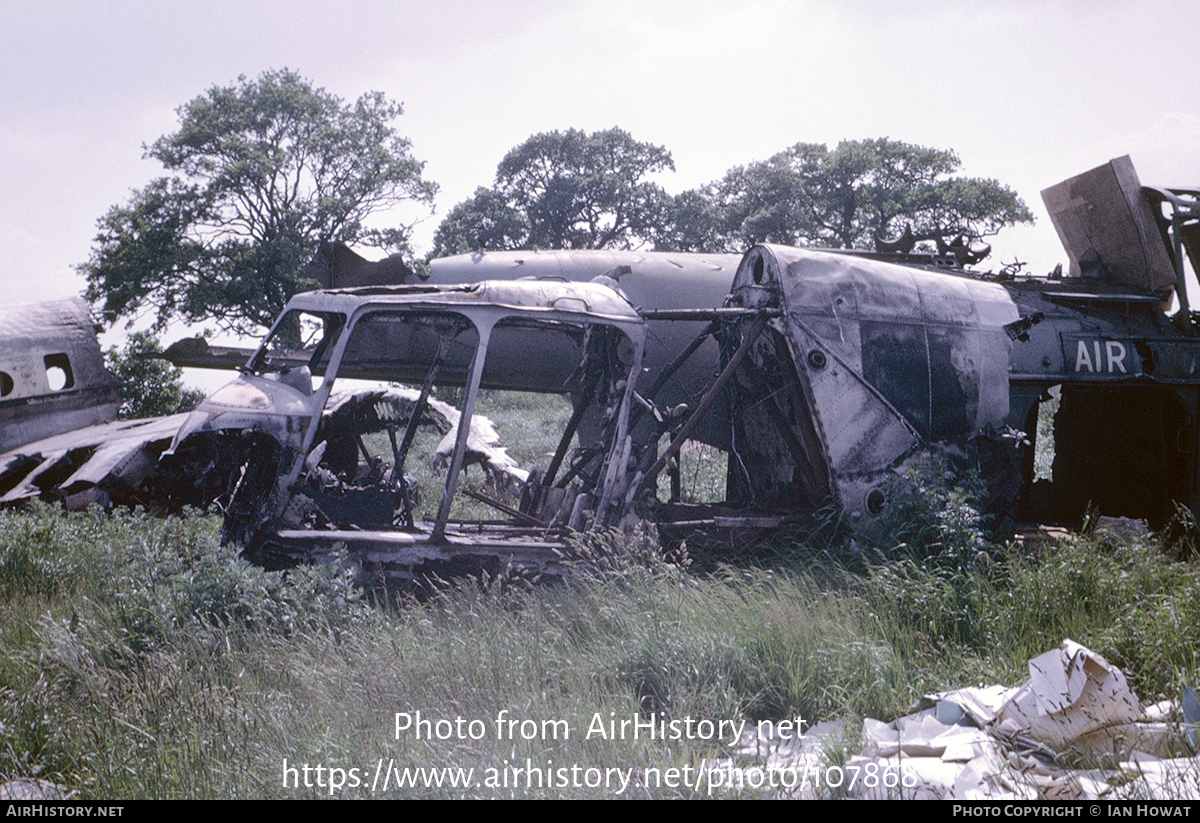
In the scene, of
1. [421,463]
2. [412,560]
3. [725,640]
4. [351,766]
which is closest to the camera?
[351,766]

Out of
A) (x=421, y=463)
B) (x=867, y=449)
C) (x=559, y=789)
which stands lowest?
(x=421, y=463)

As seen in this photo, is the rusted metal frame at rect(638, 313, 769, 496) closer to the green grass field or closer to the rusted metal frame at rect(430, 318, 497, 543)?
the green grass field

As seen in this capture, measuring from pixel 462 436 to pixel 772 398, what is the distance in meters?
2.51

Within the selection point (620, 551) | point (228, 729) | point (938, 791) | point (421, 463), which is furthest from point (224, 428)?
point (421, 463)

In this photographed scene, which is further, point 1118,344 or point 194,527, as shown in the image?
point 1118,344

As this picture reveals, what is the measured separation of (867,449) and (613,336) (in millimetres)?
2022

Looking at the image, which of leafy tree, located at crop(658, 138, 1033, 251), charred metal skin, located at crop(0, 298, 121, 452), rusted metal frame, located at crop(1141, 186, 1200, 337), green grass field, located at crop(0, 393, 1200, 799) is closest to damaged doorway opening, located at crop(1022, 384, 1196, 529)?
rusted metal frame, located at crop(1141, 186, 1200, 337)

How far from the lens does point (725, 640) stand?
4082 mm

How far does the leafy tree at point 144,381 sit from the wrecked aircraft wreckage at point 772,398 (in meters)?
8.63

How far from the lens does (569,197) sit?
4122cm

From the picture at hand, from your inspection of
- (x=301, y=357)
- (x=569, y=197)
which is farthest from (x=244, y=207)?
(x=301, y=357)

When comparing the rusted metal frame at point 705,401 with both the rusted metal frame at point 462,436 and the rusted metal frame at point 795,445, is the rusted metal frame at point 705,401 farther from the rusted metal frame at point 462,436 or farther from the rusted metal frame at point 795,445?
the rusted metal frame at point 462,436

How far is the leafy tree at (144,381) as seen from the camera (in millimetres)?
16438

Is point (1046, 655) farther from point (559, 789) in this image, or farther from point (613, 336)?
point (613, 336)
